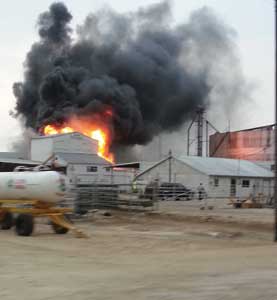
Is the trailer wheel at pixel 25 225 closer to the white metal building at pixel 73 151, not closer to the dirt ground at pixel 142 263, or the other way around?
the dirt ground at pixel 142 263

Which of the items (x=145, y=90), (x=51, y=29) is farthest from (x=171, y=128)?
(x=51, y=29)

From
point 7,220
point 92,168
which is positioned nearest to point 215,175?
point 92,168

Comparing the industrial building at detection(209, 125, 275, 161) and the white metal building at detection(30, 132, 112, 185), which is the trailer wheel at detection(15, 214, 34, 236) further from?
the industrial building at detection(209, 125, 275, 161)

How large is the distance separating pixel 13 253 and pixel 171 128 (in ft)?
221

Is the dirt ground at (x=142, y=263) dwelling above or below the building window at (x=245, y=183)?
below

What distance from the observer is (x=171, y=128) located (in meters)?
80.6

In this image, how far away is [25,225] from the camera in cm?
1928

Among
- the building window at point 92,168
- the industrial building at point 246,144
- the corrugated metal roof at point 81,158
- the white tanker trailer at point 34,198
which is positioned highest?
the industrial building at point 246,144

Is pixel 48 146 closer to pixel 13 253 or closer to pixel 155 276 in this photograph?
pixel 13 253

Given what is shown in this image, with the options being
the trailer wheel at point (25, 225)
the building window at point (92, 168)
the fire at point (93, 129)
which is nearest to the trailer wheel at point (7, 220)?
the trailer wheel at point (25, 225)

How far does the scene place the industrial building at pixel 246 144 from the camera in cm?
6994

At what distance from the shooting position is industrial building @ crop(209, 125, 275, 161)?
229ft

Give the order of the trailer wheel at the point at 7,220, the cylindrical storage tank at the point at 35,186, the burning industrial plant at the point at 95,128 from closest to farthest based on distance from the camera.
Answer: the cylindrical storage tank at the point at 35,186 → the trailer wheel at the point at 7,220 → the burning industrial plant at the point at 95,128

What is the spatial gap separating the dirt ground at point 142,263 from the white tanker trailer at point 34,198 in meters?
0.45
